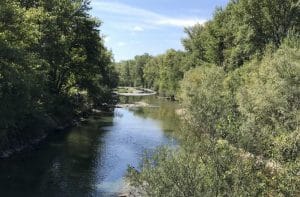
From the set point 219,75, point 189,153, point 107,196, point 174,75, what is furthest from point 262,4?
point 174,75

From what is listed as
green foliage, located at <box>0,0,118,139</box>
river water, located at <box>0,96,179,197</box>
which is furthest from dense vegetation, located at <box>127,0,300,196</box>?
green foliage, located at <box>0,0,118,139</box>

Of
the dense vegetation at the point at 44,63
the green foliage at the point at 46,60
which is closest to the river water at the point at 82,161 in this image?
the dense vegetation at the point at 44,63

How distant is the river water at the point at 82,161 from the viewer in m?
32.4

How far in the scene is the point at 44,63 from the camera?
48.8m

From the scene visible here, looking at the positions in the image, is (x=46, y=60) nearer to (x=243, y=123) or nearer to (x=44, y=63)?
(x=44, y=63)

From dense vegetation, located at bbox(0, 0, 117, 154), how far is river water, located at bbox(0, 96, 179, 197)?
3.68m

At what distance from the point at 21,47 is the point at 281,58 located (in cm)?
2371

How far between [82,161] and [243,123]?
2375cm

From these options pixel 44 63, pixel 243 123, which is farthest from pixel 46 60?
pixel 243 123

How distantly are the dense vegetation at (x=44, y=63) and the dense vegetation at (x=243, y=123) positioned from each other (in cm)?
1541

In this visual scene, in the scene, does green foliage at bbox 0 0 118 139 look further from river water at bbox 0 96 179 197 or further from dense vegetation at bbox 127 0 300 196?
dense vegetation at bbox 127 0 300 196

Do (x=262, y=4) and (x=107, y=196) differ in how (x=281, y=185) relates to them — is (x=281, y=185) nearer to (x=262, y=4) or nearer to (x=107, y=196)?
(x=107, y=196)

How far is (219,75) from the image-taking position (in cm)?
6519

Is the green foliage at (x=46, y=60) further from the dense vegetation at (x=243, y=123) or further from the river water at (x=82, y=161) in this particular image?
the dense vegetation at (x=243, y=123)
